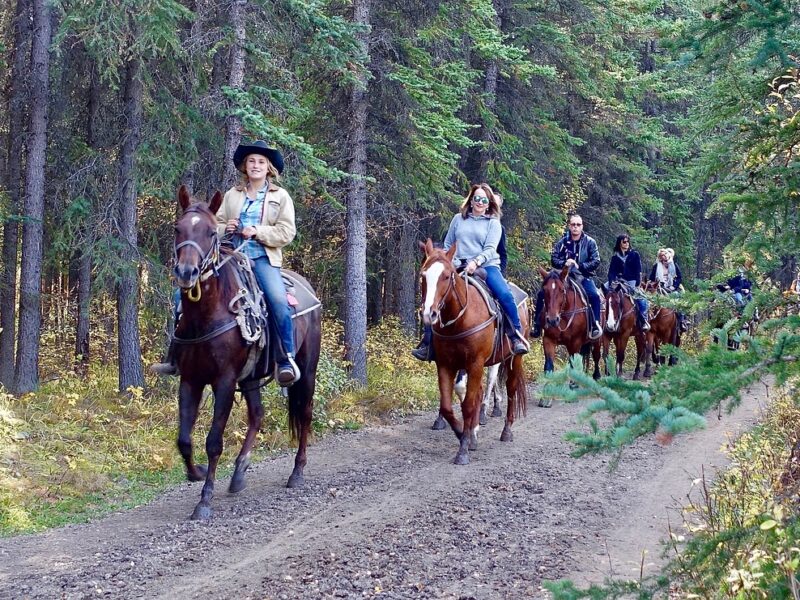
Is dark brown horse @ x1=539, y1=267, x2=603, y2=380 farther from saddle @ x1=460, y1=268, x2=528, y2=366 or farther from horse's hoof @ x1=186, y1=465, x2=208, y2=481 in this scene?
horse's hoof @ x1=186, y1=465, x2=208, y2=481

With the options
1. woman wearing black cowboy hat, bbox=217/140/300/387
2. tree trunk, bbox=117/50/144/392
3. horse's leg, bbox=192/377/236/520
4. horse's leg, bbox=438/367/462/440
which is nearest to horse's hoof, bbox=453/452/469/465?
horse's leg, bbox=438/367/462/440

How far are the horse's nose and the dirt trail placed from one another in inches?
85.7

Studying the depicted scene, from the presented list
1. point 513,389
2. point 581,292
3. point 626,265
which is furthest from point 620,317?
point 513,389

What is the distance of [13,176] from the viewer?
13656mm

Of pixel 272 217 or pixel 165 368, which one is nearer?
pixel 165 368

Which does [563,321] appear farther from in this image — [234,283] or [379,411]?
[234,283]

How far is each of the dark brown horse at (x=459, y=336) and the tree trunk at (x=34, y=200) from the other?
633cm

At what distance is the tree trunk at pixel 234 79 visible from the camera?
37.6 ft

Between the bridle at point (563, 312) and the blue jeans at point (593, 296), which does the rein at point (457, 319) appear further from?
the blue jeans at point (593, 296)

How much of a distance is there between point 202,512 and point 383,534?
1764mm

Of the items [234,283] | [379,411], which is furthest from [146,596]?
[379,411]

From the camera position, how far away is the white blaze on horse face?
894cm

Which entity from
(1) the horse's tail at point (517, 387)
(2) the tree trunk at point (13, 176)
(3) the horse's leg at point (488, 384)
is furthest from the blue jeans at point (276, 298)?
(2) the tree trunk at point (13, 176)

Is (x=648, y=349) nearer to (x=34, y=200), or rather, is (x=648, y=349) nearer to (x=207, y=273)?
(x=34, y=200)
